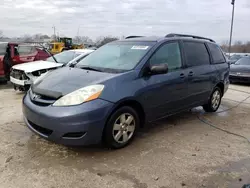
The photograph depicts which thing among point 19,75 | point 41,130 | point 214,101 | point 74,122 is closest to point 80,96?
point 74,122

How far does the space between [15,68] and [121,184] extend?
5837mm

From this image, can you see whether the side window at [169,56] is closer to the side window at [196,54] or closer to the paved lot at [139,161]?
the side window at [196,54]

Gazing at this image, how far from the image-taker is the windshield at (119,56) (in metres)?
3.90

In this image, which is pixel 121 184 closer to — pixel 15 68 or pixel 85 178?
pixel 85 178

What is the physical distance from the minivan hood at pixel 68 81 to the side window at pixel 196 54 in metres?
1.85

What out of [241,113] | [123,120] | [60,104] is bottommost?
[241,113]

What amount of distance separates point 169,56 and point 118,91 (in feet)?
4.66

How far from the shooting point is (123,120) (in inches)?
139

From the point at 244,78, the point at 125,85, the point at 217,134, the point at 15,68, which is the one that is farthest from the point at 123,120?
the point at 244,78

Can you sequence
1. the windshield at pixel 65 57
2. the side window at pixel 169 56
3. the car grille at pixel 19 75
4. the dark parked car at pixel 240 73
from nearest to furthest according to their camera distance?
the side window at pixel 169 56 → the car grille at pixel 19 75 → the windshield at pixel 65 57 → the dark parked car at pixel 240 73

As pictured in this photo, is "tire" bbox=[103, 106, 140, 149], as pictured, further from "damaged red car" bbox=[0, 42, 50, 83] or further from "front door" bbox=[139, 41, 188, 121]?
"damaged red car" bbox=[0, 42, 50, 83]

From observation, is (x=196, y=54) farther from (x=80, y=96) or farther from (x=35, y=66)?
(x=35, y=66)

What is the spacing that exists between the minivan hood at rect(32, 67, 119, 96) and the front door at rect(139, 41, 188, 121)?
70 centimetres

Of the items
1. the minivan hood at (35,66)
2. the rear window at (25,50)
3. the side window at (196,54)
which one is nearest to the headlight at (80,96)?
the side window at (196,54)
